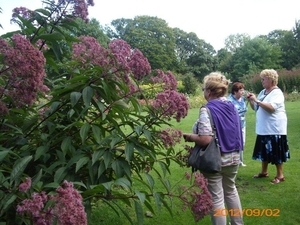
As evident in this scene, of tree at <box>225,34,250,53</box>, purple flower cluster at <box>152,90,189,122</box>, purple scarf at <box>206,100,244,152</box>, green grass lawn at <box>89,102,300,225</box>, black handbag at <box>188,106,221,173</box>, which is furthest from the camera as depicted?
tree at <box>225,34,250,53</box>

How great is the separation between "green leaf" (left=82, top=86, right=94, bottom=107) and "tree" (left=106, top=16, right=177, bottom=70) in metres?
53.9

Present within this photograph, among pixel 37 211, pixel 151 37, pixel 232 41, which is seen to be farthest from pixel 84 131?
pixel 232 41

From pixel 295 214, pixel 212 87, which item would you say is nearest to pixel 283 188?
pixel 295 214

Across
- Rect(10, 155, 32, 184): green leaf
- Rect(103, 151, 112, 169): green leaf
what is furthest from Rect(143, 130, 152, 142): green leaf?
Rect(10, 155, 32, 184): green leaf

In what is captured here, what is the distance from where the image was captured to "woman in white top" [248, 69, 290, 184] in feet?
16.5

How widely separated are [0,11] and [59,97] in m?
0.58

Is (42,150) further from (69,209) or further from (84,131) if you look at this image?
(69,209)

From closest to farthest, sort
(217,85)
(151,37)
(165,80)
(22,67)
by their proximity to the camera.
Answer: (22,67)
(165,80)
(217,85)
(151,37)

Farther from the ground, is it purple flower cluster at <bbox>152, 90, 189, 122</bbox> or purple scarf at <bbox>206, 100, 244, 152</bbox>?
purple flower cluster at <bbox>152, 90, 189, 122</bbox>

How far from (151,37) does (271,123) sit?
55.2 metres

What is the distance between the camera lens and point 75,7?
6.65 feet

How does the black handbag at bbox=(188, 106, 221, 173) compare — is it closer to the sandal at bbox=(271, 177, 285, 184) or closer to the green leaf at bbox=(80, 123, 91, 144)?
the green leaf at bbox=(80, 123, 91, 144)

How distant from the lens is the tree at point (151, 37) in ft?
186

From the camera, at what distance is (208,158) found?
9.49 ft
